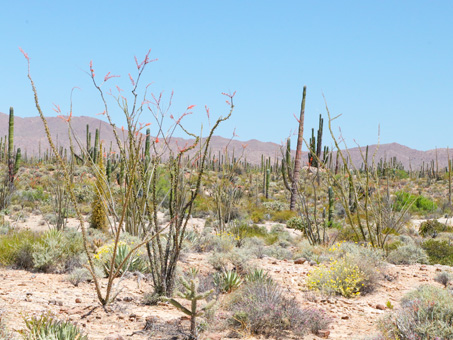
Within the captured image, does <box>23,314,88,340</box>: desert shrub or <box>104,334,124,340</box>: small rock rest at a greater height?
<box>23,314,88,340</box>: desert shrub

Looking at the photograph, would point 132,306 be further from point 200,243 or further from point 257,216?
point 257,216

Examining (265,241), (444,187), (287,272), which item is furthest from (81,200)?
(444,187)

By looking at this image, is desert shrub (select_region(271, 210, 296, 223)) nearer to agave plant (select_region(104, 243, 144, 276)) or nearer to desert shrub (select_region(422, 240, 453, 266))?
desert shrub (select_region(422, 240, 453, 266))

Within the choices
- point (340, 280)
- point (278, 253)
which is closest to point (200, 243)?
point (278, 253)

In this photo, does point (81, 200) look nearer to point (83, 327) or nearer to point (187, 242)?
point (187, 242)

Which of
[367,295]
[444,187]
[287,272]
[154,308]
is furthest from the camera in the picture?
[444,187]

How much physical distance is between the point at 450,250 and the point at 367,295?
189 inches

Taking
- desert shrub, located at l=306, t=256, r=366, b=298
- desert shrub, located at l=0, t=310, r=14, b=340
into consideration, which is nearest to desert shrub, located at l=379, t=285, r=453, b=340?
desert shrub, located at l=306, t=256, r=366, b=298

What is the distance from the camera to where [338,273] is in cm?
797

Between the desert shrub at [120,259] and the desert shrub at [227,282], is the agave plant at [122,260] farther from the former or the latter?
the desert shrub at [227,282]

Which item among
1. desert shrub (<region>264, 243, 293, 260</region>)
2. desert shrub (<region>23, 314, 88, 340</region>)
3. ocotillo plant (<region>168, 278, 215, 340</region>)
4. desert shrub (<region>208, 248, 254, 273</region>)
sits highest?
ocotillo plant (<region>168, 278, 215, 340</region>)

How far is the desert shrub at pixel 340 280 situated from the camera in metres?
7.69

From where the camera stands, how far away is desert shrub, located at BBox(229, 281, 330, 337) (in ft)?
18.5

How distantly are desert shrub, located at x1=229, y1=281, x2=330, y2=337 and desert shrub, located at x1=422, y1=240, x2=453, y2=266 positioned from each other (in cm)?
602
